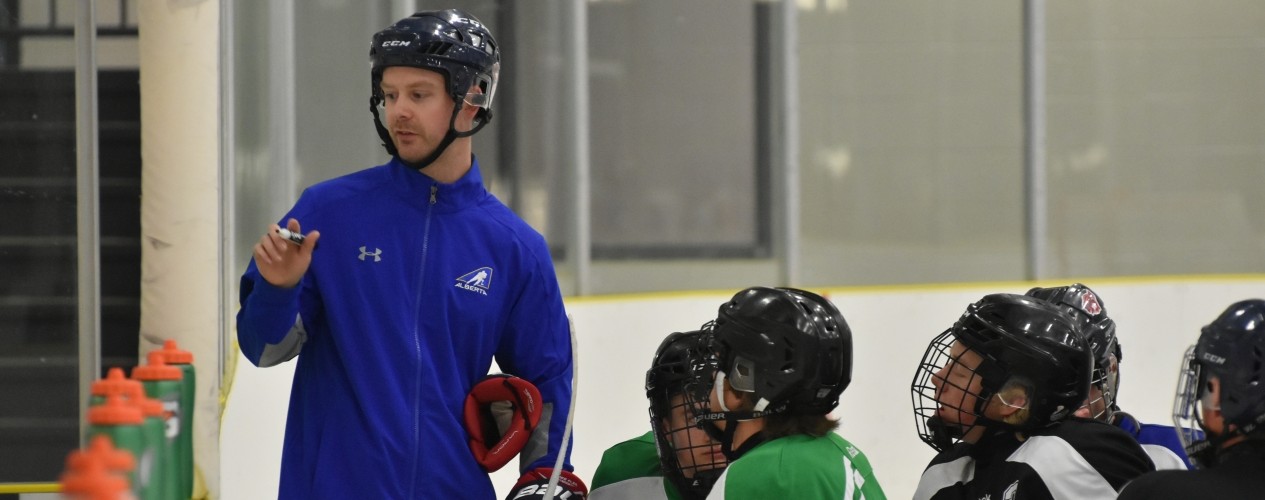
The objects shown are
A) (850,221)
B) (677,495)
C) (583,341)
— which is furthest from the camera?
(850,221)

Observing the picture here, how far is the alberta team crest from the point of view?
1.89 m

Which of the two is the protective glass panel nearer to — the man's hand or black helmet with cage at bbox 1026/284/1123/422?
black helmet with cage at bbox 1026/284/1123/422

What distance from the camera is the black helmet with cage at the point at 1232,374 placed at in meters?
1.55

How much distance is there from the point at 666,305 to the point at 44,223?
267 cm

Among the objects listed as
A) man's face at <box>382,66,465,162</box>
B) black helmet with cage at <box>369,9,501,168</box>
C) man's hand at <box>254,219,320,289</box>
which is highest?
black helmet with cage at <box>369,9,501,168</box>

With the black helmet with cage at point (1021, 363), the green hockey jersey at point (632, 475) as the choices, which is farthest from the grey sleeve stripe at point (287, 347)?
the black helmet with cage at point (1021, 363)

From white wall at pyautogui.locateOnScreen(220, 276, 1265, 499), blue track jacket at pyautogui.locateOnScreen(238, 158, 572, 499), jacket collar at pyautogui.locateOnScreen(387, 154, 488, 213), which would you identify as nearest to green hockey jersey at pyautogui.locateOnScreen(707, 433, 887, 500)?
blue track jacket at pyautogui.locateOnScreen(238, 158, 572, 499)

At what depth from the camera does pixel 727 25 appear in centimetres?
528

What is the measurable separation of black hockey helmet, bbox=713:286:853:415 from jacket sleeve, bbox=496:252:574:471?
23 cm

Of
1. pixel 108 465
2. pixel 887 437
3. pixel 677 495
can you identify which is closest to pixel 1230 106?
pixel 887 437

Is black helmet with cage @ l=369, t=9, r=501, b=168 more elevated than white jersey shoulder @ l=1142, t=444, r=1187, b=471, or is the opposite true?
black helmet with cage @ l=369, t=9, r=501, b=168

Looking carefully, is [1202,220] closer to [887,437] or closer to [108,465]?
[887,437]

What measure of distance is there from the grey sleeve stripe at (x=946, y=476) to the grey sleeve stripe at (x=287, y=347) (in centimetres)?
92

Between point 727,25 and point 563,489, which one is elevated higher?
point 727,25
